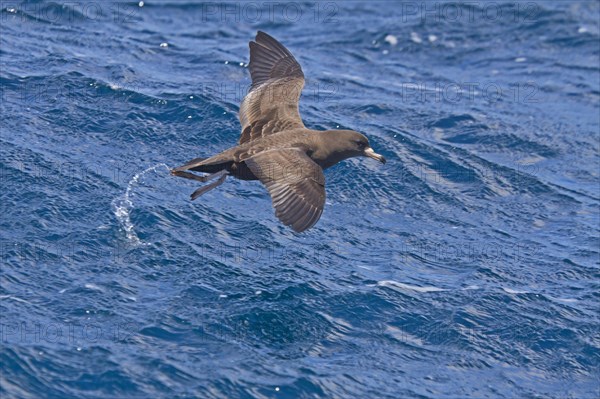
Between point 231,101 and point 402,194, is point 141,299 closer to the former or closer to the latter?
point 402,194

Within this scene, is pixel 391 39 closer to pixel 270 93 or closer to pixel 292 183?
pixel 270 93

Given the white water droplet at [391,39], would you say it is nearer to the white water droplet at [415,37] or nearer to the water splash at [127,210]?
the white water droplet at [415,37]

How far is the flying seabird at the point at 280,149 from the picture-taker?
9.10 metres

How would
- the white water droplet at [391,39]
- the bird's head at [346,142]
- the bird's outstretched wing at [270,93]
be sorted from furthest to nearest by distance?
1. the white water droplet at [391,39]
2. the bird's outstretched wing at [270,93]
3. the bird's head at [346,142]

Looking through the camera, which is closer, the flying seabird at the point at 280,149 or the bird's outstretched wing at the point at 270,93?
the flying seabird at the point at 280,149

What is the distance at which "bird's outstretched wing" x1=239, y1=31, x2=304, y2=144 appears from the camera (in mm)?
10586

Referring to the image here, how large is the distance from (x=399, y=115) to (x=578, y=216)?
3.35 metres

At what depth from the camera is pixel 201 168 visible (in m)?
9.72

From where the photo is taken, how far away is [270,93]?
436 inches

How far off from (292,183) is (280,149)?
611 mm

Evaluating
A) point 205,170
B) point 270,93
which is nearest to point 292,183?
point 205,170

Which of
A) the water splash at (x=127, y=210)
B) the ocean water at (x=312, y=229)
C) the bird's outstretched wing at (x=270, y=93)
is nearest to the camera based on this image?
the ocean water at (x=312, y=229)

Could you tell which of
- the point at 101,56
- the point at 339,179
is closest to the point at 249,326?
the point at 339,179

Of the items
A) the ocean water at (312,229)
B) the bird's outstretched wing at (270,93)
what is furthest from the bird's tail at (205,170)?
the ocean water at (312,229)
